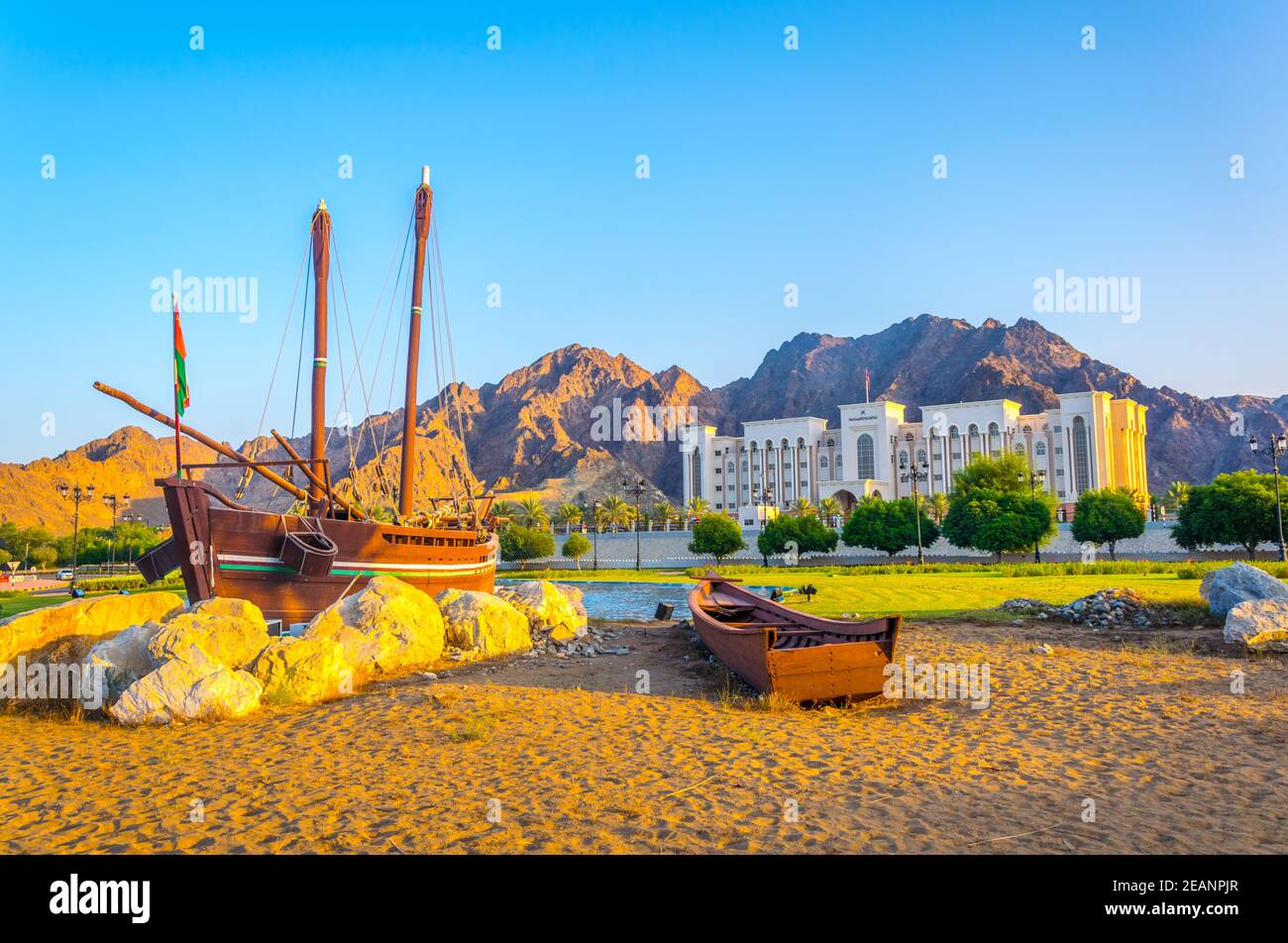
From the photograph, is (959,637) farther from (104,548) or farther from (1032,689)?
(104,548)

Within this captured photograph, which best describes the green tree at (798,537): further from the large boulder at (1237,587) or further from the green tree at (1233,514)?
the large boulder at (1237,587)

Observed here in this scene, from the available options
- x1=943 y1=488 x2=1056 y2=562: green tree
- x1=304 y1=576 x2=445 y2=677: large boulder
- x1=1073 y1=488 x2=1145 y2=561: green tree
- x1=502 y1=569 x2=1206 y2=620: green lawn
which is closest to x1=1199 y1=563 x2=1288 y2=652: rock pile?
x1=502 y1=569 x2=1206 y2=620: green lawn

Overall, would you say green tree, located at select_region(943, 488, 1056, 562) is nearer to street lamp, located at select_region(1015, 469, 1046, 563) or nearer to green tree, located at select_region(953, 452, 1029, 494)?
street lamp, located at select_region(1015, 469, 1046, 563)

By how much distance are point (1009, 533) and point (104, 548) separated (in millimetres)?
95568

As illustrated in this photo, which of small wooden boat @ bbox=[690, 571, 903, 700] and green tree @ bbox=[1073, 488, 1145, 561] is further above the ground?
small wooden boat @ bbox=[690, 571, 903, 700]

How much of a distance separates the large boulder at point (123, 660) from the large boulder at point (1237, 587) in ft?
73.4

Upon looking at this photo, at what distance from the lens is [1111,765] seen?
27.7 ft

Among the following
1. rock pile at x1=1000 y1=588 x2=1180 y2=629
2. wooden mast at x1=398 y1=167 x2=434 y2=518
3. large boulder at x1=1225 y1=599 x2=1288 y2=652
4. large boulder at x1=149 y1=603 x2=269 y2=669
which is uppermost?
wooden mast at x1=398 y1=167 x2=434 y2=518

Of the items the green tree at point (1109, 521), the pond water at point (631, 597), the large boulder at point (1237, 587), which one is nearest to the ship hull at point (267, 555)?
the pond water at point (631, 597)

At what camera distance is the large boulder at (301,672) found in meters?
12.3

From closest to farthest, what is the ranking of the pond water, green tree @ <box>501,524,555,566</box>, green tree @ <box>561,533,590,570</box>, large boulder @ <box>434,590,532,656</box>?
large boulder @ <box>434,590,532,656</box> → the pond water → green tree @ <box>561,533,590,570</box> → green tree @ <box>501,524,555,566</box>

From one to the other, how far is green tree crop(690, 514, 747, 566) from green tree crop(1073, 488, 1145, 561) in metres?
30.5

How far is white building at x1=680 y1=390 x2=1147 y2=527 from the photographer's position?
115 m
